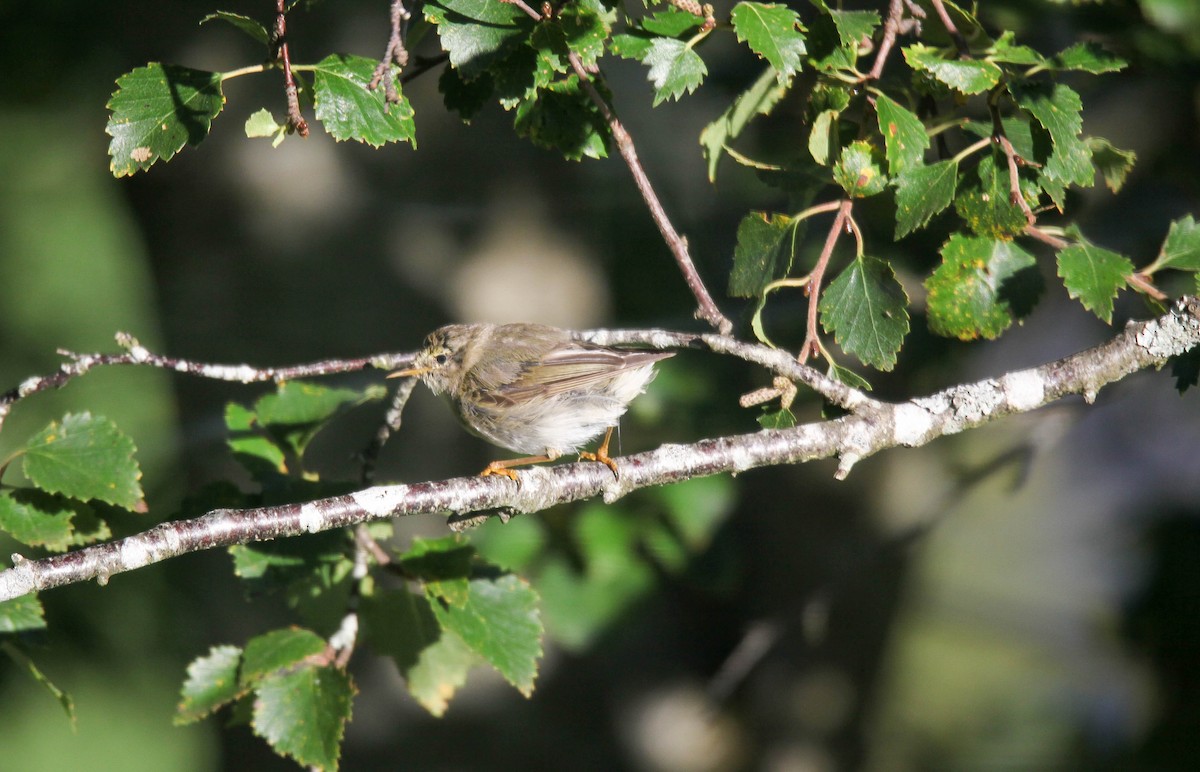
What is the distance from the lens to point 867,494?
4.57 meters

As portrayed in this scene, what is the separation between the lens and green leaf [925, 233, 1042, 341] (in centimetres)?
233

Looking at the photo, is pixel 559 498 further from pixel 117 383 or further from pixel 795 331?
pixel 117 383

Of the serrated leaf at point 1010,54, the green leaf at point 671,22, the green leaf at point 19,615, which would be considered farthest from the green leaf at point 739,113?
the green leaf at point 19,615

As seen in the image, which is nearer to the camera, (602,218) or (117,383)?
(602,218)

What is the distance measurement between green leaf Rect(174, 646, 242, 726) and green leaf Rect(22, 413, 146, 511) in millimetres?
504

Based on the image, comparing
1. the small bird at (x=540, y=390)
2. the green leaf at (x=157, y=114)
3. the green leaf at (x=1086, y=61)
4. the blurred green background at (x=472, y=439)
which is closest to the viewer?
the green leaf at (x=157, y=114)

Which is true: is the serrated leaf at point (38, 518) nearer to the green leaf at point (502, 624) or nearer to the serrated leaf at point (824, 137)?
the green leaf at point (502, 624)

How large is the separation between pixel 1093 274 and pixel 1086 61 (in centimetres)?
50

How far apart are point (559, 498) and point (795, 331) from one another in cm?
198

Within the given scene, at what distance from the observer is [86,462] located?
2238 millimetres

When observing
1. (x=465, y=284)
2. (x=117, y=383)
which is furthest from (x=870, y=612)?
(x=117, y=383)

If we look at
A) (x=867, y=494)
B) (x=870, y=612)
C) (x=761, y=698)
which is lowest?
(x=761, y=698)

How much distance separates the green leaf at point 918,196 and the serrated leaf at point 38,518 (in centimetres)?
210

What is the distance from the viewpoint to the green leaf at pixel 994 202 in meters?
2.16
